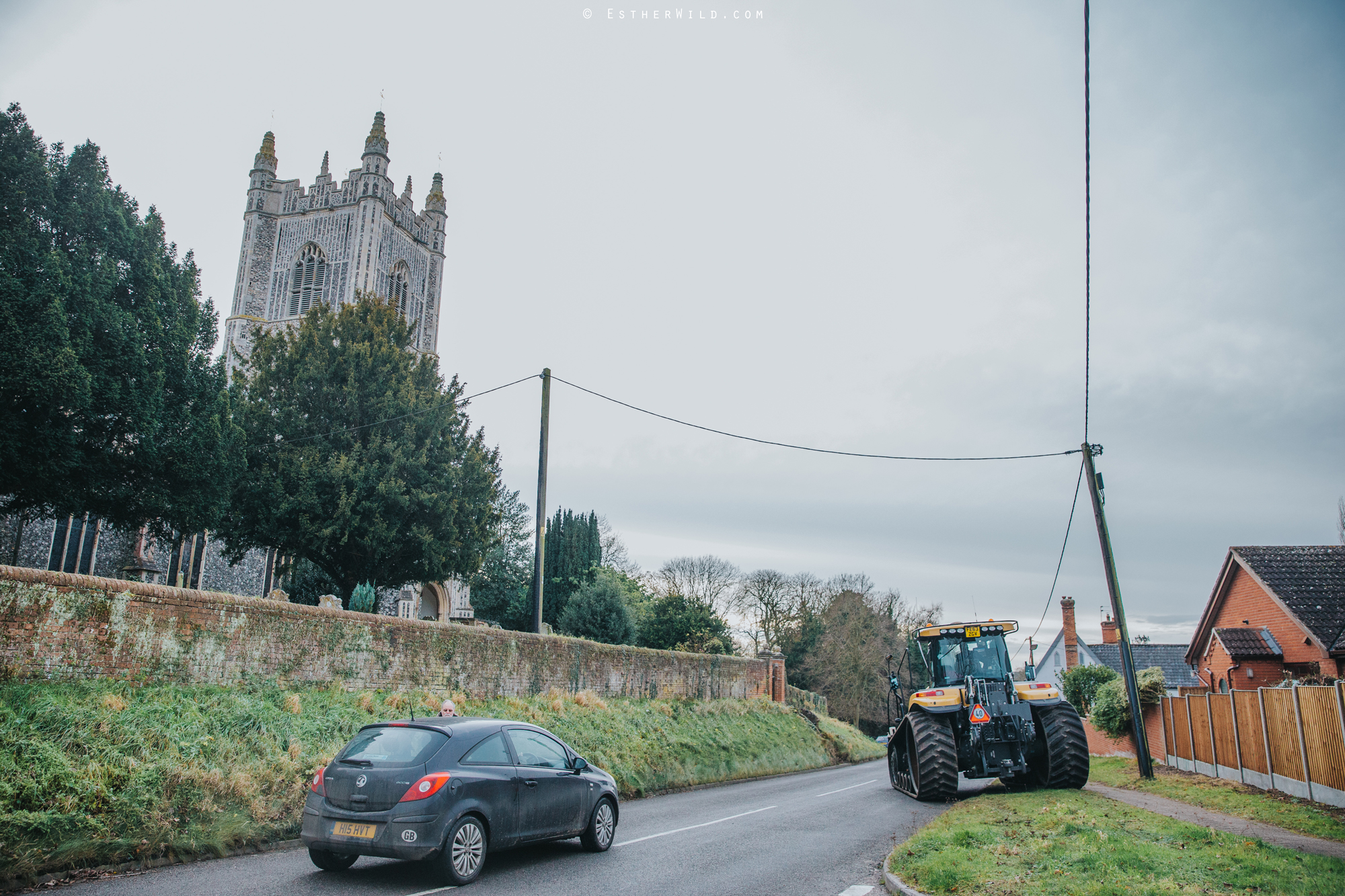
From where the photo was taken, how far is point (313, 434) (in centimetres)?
2323

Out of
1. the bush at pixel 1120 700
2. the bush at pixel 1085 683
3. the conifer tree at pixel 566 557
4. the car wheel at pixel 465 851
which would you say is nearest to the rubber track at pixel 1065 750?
the car wheel at pixel 465 851

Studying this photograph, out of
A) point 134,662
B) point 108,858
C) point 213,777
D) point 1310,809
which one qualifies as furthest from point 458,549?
point 1310,809

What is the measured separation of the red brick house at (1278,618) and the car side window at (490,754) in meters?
22.7

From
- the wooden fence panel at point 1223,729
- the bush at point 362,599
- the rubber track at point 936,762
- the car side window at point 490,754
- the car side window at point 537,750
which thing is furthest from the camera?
the bush at point 362,599

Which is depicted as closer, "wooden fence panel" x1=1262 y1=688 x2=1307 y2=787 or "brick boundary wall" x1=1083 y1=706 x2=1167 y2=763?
"wooden fence panel" x1=1262 y1=688 x2=1307 y2=787

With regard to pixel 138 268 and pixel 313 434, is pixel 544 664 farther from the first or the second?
pixel 138 268

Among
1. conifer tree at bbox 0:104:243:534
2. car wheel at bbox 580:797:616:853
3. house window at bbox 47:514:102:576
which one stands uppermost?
conifer tree at bbox 0:104:243:534

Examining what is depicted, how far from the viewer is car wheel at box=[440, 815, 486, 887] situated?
278 inches

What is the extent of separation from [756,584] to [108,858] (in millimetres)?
55258

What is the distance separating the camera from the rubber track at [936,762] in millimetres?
13578

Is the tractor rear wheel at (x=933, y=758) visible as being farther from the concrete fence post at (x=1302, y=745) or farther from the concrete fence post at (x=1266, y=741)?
the concrete fence post at (x=1266, y=741)

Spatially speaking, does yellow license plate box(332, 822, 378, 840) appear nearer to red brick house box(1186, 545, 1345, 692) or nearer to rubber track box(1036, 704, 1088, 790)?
rubber track box(1036, 704, 1088, 790)

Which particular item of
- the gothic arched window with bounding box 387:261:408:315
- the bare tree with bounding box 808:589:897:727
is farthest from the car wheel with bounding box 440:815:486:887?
the gothic arched window with bounding box 387:261:408:315

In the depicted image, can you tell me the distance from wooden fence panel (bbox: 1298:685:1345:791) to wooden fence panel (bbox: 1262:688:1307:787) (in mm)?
401
